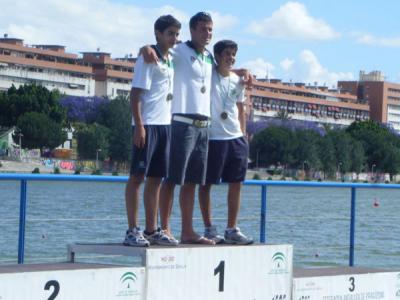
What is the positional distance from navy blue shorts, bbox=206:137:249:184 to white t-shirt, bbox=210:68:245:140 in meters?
0.05

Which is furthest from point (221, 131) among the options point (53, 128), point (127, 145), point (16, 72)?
point (16, 72)

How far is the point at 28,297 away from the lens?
6.84 meters

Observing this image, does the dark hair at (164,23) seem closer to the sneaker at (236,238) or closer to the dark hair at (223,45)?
the dark hair at (223,45)

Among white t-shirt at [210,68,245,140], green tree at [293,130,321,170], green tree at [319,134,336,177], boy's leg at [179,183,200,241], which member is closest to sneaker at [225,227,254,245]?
boy's leg at [179,183,200,241]

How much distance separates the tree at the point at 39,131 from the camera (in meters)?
88.9

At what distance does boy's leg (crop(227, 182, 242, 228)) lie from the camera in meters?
8.79

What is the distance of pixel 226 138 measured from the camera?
8.63 m

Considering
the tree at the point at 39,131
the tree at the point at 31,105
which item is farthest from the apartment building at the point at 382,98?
A: the tree at the point at 39,131

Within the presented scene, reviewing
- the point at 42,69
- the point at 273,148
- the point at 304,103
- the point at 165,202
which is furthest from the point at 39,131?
the point at 165,202

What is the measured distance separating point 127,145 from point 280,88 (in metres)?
82.3

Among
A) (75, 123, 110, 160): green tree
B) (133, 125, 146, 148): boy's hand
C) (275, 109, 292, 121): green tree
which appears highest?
(275, 109, 292, 121): green tree

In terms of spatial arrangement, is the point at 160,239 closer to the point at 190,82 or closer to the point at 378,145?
the point at 190,82

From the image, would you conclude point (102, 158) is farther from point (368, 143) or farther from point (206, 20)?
point (206, 20)

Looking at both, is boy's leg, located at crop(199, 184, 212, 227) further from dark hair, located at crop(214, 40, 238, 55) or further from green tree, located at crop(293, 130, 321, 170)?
green tree, located at crop(293, 130, 321, 170)
